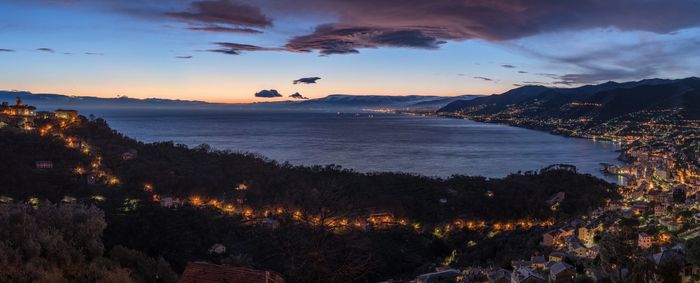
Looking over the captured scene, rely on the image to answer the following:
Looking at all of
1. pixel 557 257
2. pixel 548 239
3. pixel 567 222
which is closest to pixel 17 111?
pixel 548 239

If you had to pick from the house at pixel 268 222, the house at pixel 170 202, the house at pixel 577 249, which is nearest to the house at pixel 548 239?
the house at pixel 577 249

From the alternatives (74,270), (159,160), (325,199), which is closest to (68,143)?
(159,160)

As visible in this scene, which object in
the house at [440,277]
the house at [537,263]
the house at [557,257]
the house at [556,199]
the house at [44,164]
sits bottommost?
the house at [556,199]

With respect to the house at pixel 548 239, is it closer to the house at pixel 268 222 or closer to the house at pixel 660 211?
the house at pixel 660 211

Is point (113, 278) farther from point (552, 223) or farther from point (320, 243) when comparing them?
point (552, 223)

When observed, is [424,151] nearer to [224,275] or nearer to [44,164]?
[44,164]

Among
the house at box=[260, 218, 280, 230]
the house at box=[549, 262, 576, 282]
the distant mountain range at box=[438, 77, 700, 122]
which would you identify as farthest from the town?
the distant mountain range at box=[438, 77, 700, 122]

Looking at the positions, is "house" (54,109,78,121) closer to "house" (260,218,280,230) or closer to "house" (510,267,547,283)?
"house" (260,218,280,230)
